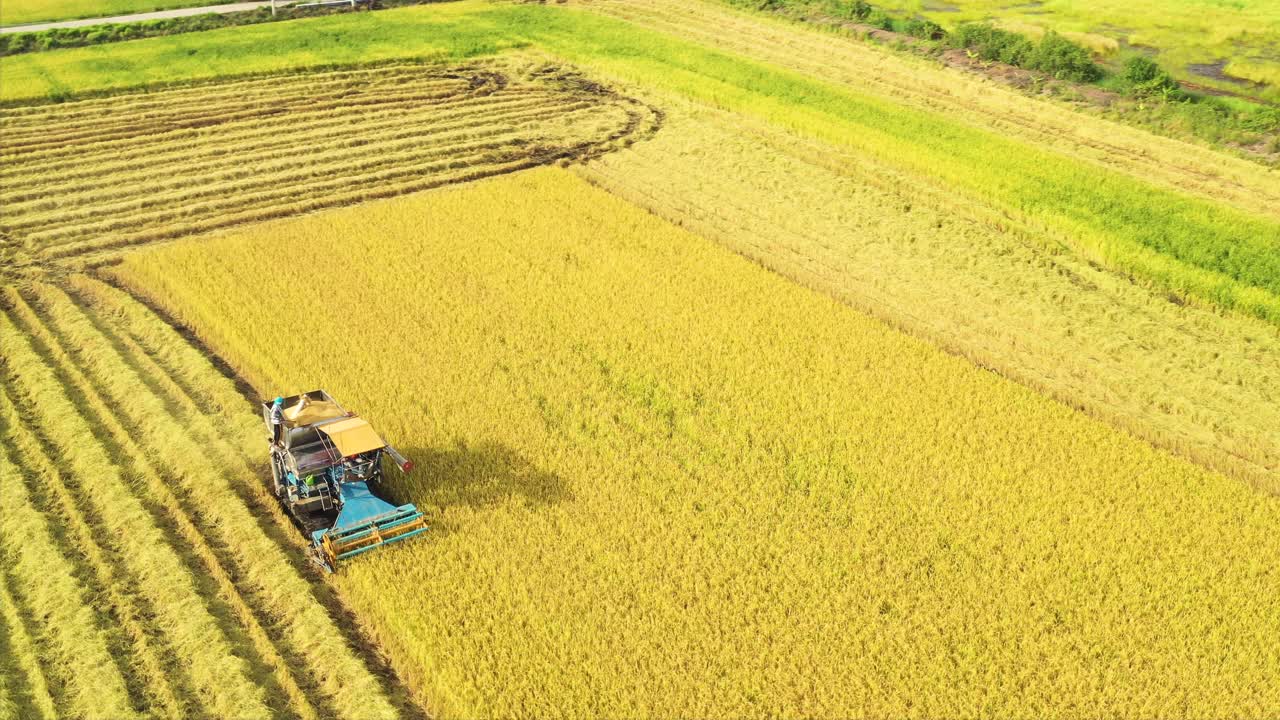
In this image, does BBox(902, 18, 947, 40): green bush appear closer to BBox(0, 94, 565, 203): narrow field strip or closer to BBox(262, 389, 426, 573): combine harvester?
BBox(0, 94, 565, 203): narrow field strip

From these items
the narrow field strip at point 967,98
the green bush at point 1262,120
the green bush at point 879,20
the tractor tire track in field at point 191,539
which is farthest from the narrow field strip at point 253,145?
the green bush at point 1262,120

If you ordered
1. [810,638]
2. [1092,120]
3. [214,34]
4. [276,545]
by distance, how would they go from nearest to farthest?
[810,638] < [276,545] < [1092,120] < [214,34]

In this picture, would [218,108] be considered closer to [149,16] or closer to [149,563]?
[149,16]

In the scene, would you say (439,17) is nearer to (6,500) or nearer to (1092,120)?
(1092,120)

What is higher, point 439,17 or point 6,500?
point 439,17

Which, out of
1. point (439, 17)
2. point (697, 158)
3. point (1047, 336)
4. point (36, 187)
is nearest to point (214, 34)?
point (439, 17)
